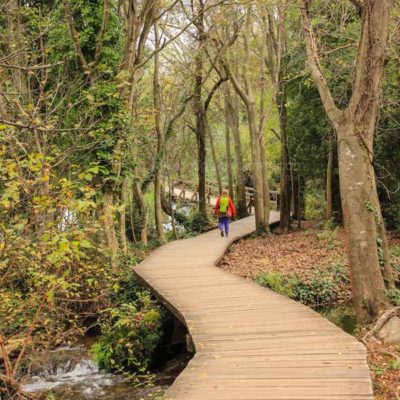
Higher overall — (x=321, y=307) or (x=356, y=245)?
(x=356, y=245)

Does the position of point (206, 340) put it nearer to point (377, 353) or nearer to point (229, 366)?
point (229, 366)

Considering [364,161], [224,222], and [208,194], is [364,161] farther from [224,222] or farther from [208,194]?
[208,194]

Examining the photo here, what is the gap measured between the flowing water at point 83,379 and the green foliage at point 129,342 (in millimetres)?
275

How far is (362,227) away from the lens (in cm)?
833

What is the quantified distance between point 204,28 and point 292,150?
740 cm

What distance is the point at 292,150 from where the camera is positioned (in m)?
22.3

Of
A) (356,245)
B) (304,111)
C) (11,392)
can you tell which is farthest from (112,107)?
(304,111)

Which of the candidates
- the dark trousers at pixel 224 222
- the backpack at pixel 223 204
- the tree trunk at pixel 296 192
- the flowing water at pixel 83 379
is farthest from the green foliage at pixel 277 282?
the tree trunk at pixel 296 192

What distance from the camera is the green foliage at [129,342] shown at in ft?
30.2

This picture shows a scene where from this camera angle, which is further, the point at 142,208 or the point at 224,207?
the point at 142,208

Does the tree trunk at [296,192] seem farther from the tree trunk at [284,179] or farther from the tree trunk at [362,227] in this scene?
the tree trunk at [362,227]

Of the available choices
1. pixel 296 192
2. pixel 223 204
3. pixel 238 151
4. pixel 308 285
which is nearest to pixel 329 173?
pixel 296 192

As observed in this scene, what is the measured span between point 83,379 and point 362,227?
6.02 metres

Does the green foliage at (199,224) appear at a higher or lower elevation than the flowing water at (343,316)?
higher
